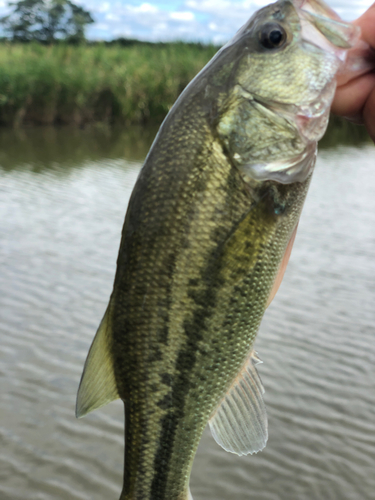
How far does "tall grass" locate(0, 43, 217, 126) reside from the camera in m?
20.5

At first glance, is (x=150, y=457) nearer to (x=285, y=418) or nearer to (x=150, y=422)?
(x=150, y=422)

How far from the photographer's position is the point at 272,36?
1871mm

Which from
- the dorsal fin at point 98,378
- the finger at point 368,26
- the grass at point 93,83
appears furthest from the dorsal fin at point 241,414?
the grass at point 93,83

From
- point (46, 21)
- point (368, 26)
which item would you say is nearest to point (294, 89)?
point (368, 26)

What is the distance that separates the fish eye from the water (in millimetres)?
3714

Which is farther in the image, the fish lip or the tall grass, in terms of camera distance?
the tall grass

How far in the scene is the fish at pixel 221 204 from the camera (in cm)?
180

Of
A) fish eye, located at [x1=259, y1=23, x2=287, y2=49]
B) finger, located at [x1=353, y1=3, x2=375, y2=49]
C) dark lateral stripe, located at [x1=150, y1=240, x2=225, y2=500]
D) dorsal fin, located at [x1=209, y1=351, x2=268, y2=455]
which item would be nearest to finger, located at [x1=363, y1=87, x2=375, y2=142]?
finger, located at [x1=353, y1=3, x2=375, y2=49]

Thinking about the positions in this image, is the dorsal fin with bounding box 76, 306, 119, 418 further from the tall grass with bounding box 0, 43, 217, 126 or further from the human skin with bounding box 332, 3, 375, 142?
the tall grass with bounding box 0, 43, 217, 126

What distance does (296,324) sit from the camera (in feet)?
23.2

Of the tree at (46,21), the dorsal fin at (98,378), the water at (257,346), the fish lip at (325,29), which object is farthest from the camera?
the tree at (46,21)

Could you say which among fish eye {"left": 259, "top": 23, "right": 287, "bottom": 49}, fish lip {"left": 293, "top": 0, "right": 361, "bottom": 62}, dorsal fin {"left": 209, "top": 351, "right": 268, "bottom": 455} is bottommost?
dorsal fin {"left": 209, "top": 351, "right": 268, "bottom": 455}

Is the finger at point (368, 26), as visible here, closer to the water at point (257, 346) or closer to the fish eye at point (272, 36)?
the fish eye at point (272, 36)

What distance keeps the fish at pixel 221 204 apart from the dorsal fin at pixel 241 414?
Result: 0.39 feet
